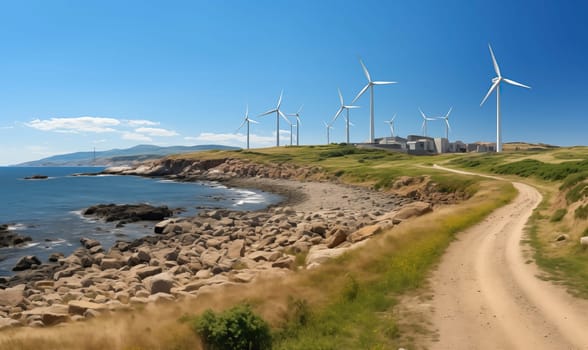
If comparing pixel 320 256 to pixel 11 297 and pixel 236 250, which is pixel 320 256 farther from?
pixel 11 297

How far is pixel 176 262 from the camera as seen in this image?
93.3 ft

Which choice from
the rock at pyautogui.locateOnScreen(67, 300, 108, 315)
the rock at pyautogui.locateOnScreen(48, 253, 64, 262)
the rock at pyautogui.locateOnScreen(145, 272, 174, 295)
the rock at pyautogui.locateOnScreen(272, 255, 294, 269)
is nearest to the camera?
the rock at pyautogui.locateOnScreen(67, 300, 108, 315)

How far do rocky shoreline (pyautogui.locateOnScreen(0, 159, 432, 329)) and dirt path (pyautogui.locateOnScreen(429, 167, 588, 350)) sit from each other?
7215 millimetres

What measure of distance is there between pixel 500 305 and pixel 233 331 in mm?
9451

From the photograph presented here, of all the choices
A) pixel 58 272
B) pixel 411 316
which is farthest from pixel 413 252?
pixel 58 272

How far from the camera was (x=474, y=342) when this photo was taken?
11555 millimetres

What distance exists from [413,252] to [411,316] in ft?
27.5

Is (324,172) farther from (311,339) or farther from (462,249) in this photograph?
(311,339)

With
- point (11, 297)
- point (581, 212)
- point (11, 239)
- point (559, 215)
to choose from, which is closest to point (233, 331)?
point (11, 297)

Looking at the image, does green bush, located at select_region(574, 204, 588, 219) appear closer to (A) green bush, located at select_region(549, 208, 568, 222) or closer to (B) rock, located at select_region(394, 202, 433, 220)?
(A) green bush, located at select_region(549, 208, 568, 222)

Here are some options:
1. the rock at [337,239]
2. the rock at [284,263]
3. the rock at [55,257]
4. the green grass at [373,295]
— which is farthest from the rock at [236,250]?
the rock at [55,257]

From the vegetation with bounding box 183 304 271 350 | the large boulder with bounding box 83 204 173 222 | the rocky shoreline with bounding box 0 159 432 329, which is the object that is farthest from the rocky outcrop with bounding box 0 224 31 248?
the vegetation with bounding box 183 304 271 350

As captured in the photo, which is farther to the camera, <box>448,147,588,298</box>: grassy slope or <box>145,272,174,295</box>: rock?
<box>145,272,174,295</box>: rock

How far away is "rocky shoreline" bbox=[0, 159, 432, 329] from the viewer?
1925cm
